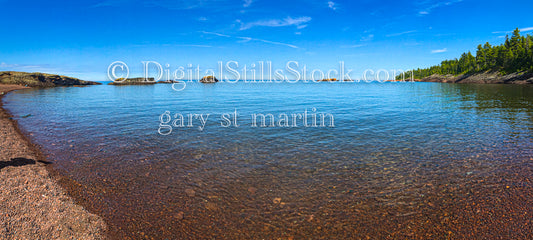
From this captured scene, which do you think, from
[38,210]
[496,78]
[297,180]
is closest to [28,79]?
[38,210]

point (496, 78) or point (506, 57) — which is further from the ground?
point (506, 57)

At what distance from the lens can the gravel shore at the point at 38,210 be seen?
6539mm

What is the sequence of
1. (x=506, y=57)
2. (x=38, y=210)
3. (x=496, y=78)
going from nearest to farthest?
(x=38, y=210) → (x=496, y=78) → (x=506, y=57)

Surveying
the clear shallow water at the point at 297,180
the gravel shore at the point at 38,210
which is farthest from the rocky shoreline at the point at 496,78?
the gravel shore at the point at 38,210

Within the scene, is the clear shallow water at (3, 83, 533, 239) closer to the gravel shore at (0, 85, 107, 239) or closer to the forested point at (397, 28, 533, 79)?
the gravel shore at (0, 85, 107, 239)

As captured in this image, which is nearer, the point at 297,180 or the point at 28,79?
the point at 297,180

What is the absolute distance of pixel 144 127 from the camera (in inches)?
816

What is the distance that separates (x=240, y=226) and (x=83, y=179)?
24.9 ft

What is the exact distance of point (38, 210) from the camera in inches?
295

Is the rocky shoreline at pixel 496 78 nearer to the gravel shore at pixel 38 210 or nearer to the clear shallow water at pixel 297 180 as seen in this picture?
the clear shallow water at pixel 297 180

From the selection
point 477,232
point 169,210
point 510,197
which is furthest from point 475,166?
point 169,210

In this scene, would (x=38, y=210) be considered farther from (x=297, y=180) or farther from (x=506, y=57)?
(x=506, y=57)

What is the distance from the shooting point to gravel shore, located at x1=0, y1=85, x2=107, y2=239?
21.5 ft

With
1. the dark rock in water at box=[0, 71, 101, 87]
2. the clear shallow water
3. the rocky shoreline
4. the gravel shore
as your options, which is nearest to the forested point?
the rocky shoreline
